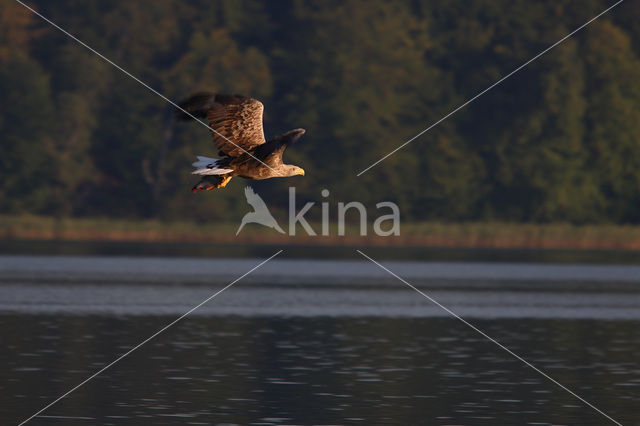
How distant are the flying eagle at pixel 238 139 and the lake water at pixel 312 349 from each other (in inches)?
192

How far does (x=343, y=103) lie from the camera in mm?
86000

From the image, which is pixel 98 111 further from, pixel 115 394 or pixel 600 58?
pixel 115 394

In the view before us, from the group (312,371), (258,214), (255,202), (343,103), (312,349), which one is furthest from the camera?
(255,202)

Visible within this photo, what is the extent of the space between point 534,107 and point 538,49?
3.48 m

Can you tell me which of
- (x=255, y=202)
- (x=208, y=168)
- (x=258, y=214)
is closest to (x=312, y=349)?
(x=208, y=168)

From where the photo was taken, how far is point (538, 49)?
89625mm

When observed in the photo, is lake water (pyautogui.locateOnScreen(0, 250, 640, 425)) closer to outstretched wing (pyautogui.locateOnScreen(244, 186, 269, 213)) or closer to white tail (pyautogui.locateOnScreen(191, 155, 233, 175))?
white tail (pyautogui.locateOnScreen(191, 155, 233, 175))

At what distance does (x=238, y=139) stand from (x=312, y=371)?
962cm

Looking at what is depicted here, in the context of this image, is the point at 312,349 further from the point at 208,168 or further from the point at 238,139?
the point at 208,168

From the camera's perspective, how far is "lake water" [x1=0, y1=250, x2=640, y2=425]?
25719 millimetres

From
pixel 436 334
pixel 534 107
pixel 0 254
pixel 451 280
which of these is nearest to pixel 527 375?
pixel 436 334

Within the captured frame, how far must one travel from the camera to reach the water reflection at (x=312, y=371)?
83.0 feet

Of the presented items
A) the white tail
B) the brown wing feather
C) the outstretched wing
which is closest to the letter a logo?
the outstretched wing

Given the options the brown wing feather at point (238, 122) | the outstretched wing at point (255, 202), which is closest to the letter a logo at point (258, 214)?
the outstretched wing at point (255, 202)
